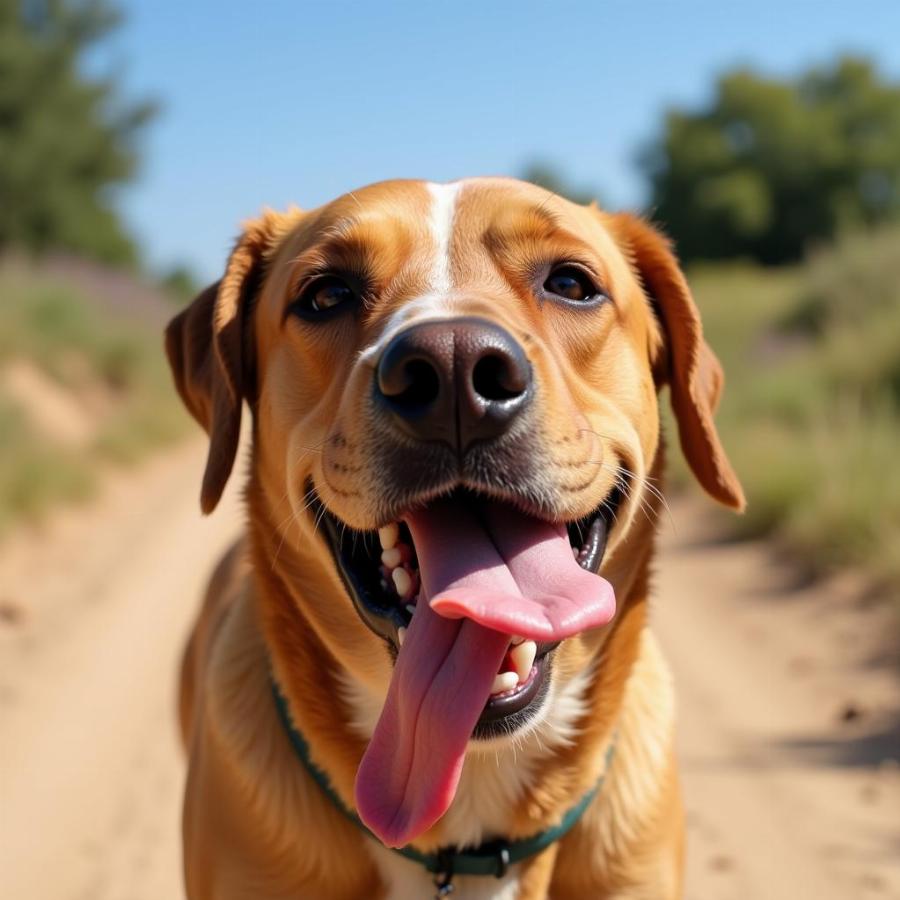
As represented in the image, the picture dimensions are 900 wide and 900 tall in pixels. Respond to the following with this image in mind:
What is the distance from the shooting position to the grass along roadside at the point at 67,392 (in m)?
9.17

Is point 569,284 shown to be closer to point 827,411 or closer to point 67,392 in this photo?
point 827,411

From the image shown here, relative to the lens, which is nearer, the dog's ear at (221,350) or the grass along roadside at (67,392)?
the dog's ear at (221,350)

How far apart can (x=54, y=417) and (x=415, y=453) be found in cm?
1188

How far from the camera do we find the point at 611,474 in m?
2.52

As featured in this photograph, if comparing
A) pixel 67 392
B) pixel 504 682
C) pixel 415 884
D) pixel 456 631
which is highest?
pixel 456 631

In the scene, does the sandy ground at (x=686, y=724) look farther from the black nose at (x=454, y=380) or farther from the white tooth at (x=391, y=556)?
the black nose at (x=454, y=380)

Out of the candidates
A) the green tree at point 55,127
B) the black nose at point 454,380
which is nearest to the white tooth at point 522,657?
the black nose at point 454,380

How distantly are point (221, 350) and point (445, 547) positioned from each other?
1075mm

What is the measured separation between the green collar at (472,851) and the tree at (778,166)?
141 ft

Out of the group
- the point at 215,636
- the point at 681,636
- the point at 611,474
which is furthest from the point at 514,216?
the point at 681,636

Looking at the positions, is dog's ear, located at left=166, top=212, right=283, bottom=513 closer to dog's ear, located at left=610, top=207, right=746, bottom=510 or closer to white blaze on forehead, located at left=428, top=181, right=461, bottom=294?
white blaze on forehead, located at left=428, top=181, right=461, bottom=294

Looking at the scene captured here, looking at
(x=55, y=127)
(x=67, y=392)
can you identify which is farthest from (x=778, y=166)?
(x=67, y=392)

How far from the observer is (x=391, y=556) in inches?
96.3

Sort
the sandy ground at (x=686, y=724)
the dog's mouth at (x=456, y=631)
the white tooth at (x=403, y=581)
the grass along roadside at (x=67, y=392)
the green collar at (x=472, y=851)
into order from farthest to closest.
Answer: the grass along roadside at (x=67, y=392) < the sandy ground at (x=686, y=724) < the green collar at (x=472, y=851) < the white tooth at (x=403, y=581) < the dog's mouth at (x=456, y=631)
